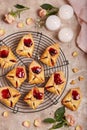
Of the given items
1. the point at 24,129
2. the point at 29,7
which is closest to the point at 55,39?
the point at 29,7

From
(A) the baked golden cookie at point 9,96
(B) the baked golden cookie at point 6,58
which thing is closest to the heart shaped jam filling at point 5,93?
(A) the baked golden cookie at point 9,96

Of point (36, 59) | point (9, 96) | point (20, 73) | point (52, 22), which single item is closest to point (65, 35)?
point (52, 22)

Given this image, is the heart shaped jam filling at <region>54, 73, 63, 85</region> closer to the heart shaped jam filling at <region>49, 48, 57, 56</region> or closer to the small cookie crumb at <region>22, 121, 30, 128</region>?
the heart shaped jam filling at <region>49, 48, 57, 56</region>

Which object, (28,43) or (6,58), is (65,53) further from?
(6,58)

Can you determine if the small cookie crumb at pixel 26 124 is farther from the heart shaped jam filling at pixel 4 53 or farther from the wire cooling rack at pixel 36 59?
the heart shaped jam filling at pixel 4 53

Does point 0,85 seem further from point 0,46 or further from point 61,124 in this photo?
point 61,124

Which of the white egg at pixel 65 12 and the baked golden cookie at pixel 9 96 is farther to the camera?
the white egg at pixel 65 12

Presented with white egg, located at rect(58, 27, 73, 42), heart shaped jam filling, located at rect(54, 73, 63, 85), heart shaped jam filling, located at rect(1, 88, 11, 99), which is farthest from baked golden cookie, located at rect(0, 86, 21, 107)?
white egg, located at rect(58, 27, 73, 42)

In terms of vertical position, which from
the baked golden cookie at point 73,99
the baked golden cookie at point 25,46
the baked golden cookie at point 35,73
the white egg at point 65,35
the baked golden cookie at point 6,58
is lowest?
the baked golden cookie at point 73,99
